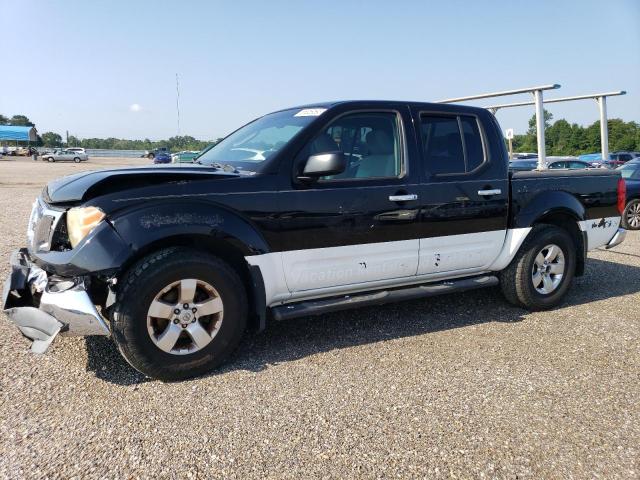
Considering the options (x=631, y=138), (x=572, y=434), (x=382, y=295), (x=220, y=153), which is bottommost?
(x=572, y=434)

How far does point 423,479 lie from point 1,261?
19.8 ft

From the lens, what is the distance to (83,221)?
3.10 metres

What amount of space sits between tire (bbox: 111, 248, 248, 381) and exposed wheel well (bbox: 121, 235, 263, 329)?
57 mm

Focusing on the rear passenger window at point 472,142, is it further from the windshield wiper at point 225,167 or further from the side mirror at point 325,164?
the windshield wiper at point 225,167

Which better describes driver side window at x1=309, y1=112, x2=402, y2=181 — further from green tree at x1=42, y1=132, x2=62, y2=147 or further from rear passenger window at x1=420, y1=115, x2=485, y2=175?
green tree at x1=42, y1=132, x2=62, y2=147

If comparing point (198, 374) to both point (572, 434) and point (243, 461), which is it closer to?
point (243, 461)

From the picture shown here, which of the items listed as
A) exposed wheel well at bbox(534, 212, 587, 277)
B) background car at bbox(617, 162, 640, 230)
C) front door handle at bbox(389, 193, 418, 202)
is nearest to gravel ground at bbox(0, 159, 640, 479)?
exposed wheel well at bbox(534, 212, 587, 277)

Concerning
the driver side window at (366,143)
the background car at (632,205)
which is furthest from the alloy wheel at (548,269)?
the background car at (632,205)

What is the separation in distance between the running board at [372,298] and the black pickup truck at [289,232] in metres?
0.02

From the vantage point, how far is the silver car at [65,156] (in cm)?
5519

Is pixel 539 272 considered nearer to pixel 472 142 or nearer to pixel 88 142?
pixel 472 142

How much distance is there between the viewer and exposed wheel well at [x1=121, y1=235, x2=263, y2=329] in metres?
3.24

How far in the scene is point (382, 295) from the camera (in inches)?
158

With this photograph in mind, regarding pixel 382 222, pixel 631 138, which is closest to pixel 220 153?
pixel 382 222
